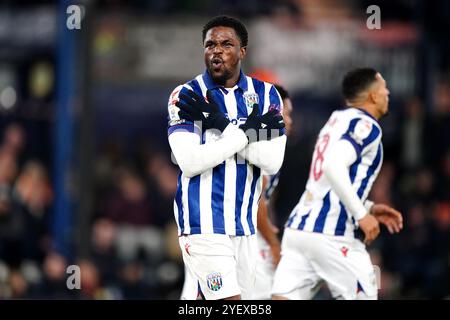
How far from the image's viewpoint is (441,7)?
1834 centimetres

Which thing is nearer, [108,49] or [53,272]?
[53,272]

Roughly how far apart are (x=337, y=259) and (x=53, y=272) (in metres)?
5.20

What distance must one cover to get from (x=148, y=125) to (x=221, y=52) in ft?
33.3

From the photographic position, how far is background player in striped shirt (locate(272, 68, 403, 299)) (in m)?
9.72

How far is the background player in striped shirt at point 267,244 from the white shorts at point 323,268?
24cm

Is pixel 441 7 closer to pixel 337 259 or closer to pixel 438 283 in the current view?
pixel 438 283

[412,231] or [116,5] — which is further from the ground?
[116,5]

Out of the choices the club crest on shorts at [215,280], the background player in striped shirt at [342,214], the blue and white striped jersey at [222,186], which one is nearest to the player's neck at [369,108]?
the background player in striped shirt at [342,214]

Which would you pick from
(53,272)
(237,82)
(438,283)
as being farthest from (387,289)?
(237,82)

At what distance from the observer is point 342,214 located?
32.3 feet

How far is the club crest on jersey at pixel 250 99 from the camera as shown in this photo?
8.67 meters

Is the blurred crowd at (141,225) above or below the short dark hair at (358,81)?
below

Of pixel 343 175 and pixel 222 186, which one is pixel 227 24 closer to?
pixel 222 186

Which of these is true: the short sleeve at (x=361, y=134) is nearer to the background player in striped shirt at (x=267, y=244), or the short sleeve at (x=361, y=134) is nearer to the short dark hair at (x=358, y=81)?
the short dark hair at (x=358, y=81)
